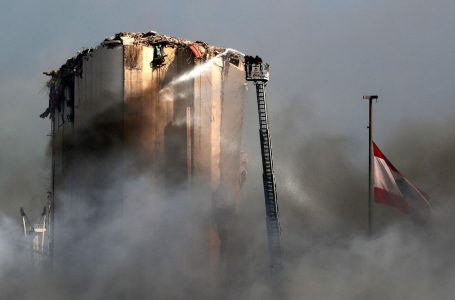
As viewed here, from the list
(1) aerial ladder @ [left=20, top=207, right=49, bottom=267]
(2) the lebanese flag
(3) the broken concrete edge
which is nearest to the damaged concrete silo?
(3) the broken concrete edge

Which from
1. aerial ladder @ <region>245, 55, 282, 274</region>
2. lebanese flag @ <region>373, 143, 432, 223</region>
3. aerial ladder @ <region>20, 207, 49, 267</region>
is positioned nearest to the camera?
lebanese flag @ <region>373, 143, 432, 223</region>

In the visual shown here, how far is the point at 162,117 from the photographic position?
130ft

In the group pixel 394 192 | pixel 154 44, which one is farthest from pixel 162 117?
pixel 394 192

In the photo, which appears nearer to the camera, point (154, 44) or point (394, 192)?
point (394, 192)

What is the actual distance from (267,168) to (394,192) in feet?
22.5

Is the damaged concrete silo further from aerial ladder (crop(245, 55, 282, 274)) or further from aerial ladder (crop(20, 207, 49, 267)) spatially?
aerial ladder (crop(20, 207, 49, 267))

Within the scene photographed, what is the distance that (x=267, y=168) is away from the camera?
3759 cm

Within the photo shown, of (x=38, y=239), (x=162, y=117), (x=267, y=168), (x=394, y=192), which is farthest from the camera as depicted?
(x=38, y=239)

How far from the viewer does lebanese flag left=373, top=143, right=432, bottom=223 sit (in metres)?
32.2

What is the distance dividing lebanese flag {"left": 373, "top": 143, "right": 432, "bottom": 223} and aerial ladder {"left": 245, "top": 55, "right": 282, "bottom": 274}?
6245mm

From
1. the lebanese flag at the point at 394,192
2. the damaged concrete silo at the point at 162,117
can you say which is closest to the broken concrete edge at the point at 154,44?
the damaged concrete silo at the point at 162,117

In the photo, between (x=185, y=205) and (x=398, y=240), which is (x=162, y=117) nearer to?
(x=185, y=205)

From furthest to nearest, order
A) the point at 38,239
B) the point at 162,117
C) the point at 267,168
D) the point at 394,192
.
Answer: the point at 38,239, the point at 162,117, the point at 267,168, the point at 394,192

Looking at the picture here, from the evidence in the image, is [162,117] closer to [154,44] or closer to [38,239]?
[154,44]
